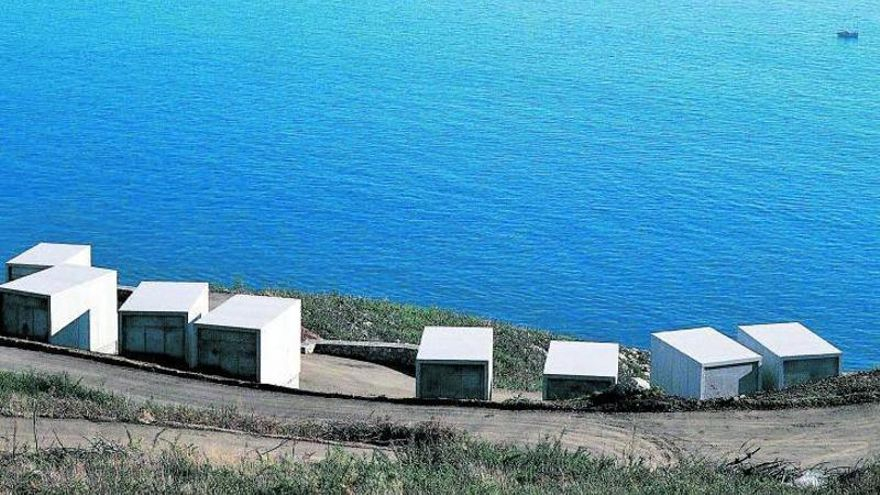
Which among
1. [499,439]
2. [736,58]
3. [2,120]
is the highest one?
[736,58]

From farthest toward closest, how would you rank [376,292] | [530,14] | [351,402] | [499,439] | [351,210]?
1. [530,14]
2. [351,210]
3. [376,292]
4. [351,402]
5. [499,439]

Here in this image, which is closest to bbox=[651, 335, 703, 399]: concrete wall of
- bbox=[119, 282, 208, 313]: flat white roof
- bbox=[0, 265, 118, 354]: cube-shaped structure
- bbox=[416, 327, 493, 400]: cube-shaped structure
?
bbox=[416, 327, 493, 400]: cube-shaped structure

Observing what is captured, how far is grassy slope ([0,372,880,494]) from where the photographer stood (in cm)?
1582

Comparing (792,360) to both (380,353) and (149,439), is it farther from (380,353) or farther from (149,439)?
(149,439)

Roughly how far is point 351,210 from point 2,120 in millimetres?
28181

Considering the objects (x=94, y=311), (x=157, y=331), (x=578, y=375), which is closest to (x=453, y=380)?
(x=578, y=375)

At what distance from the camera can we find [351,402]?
83.5 feet

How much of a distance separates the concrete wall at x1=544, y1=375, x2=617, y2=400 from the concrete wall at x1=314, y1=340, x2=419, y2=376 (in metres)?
5.94

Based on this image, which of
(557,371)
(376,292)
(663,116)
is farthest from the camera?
(663,116)

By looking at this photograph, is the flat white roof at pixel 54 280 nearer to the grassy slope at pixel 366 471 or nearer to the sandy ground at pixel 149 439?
the grassy slope at pixel 366 471

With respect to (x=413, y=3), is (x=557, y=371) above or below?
below

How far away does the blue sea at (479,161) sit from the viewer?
59.8 meters

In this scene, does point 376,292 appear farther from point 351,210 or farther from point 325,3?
point 325,3

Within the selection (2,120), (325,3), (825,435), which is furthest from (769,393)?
(325,3)
